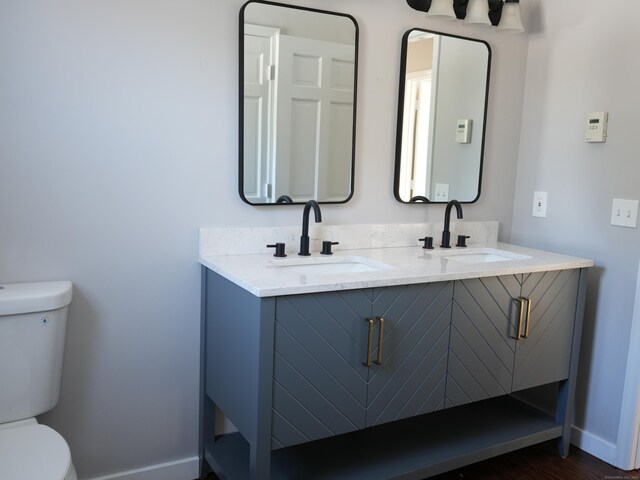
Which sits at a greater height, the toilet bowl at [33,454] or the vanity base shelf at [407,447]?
the toilet bowl at [33,454]

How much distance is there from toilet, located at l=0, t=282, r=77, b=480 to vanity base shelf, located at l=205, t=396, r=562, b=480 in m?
0.63

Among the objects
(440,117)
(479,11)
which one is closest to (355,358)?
(440,117)

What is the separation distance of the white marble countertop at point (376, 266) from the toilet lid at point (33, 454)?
2.11 ft

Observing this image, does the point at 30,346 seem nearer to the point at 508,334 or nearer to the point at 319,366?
the point at 319,366

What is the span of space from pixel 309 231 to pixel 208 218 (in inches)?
16.1

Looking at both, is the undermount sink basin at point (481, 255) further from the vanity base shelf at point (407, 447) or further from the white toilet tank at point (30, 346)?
the white toilet tank at point (30, 346)

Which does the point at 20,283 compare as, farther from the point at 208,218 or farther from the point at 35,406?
the point at 208,218

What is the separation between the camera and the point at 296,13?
205 centimetres

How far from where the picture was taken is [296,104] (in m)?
2.10

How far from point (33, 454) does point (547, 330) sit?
5.93 feet

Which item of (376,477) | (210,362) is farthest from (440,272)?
(210,362)

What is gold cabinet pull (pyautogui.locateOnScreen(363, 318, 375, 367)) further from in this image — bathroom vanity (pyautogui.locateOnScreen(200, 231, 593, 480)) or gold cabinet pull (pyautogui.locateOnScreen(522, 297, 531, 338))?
gold cabinet pull (pyautogui.locateOnScreen(522, 297, 531, 338))

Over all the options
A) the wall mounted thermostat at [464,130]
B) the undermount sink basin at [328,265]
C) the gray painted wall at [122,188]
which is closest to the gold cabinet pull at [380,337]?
the undermount sink basin at [328,265]

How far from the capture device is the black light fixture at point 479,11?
2.25 meters
